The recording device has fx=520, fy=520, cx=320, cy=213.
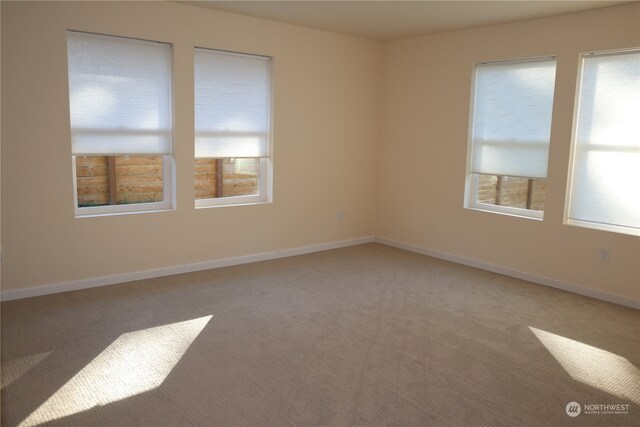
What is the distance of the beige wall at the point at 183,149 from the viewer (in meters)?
4.09

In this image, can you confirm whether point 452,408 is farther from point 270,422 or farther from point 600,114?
point 600,114

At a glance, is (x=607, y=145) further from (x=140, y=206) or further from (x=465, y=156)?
(x=140, y=206)

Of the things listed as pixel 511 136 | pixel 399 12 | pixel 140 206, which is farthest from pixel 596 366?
pixel 140 206

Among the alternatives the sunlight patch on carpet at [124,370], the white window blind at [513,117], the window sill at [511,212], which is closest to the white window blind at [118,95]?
the sunlight patch on carpet at [124,370]

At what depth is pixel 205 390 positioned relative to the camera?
2902 millimetres

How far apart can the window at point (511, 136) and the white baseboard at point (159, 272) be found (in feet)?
5.82

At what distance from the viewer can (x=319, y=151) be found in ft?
19.7

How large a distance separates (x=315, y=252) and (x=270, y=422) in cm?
355

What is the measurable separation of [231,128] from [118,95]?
1153 millimetres

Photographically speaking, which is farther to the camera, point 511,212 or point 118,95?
point 511,212

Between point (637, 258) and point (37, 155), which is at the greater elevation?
point (37, 155)

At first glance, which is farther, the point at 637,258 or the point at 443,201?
the point at 443,201

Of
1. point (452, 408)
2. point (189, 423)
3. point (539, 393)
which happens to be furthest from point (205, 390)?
point (539, 393)

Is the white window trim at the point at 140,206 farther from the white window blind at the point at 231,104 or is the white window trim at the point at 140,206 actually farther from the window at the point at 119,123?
the white window blind at the point at 231,104
